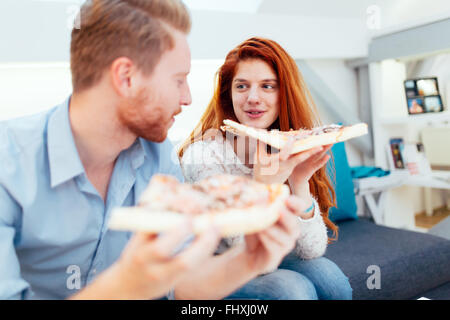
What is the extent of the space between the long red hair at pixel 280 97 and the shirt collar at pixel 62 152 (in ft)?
1.90

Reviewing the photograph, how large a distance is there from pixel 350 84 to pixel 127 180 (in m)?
2.39

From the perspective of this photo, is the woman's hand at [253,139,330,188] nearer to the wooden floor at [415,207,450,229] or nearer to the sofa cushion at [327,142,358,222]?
the sofa cushion at [327,142,358,222]

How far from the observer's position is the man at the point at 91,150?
2.75 feet

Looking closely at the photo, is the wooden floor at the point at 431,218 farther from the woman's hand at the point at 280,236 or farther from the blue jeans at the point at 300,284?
the woman's hand at the point at 280,236

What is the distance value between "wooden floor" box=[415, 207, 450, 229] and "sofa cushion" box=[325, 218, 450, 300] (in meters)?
1.37

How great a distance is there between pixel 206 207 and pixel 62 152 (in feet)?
1.43

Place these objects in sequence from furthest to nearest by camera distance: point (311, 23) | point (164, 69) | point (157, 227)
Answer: point (311, 23) → point (164, 69) → point (157, 227)

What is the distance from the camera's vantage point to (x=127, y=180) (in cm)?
103

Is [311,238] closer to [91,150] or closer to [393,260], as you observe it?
[393,260]

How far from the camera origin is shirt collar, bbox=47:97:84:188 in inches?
34.9

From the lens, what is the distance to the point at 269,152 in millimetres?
1454

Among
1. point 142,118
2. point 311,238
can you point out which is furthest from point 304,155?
point 142,118
